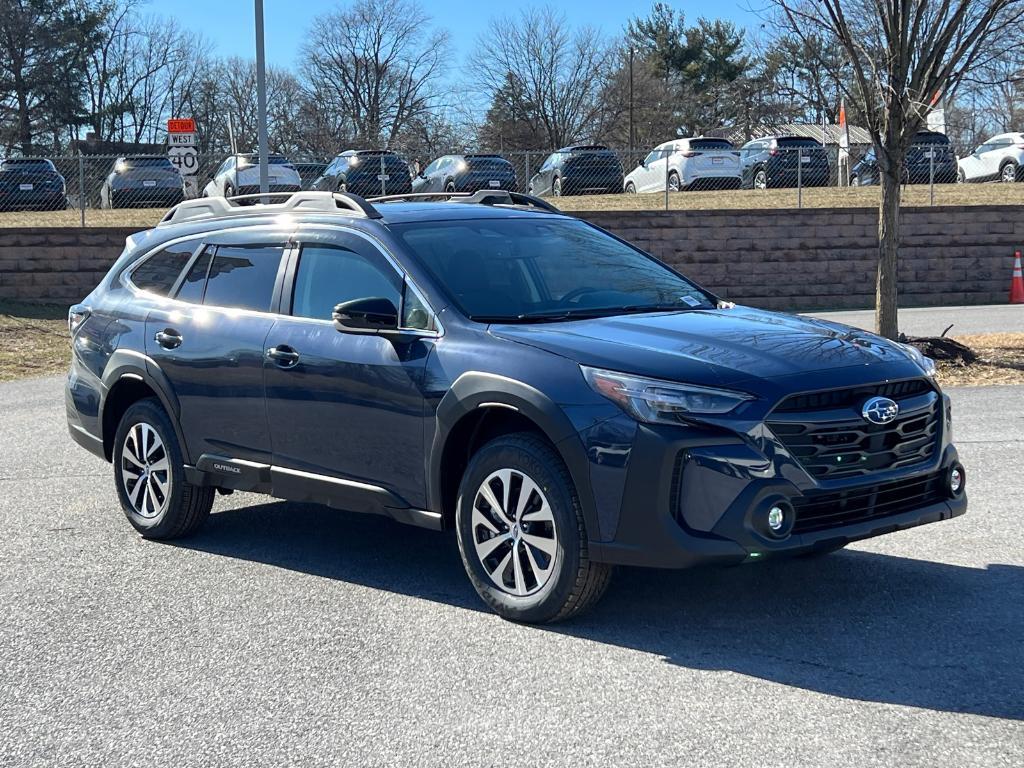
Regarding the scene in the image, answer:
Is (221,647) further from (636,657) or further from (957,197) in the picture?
(957,197)

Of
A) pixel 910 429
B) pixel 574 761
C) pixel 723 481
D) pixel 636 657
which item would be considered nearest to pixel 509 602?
pixel 636 657

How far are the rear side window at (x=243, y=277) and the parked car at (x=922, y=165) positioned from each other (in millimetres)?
25802

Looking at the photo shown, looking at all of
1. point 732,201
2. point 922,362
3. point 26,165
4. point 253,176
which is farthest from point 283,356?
point 253,176

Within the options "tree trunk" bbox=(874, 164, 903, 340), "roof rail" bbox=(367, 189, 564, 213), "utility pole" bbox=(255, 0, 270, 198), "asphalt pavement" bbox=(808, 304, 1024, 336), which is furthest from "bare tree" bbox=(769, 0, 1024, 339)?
"utility pole" bbox=(255, 0, 270, 198)

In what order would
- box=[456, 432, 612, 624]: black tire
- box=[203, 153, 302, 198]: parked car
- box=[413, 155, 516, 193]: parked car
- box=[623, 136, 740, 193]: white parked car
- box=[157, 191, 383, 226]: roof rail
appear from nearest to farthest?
box=[456, 432, 612, 624]: black tire → box=[157, 191, 383, 226]: roof rail → box=[413, 155, 516, 193]: parked car → box=[203, 153, 302, 198]: parked car → box=[623, 136, 740, 193]: white parked car

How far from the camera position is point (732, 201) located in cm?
2678

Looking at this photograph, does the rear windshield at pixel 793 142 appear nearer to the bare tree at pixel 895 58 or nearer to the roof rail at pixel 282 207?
the bare tree at pixel 895 58

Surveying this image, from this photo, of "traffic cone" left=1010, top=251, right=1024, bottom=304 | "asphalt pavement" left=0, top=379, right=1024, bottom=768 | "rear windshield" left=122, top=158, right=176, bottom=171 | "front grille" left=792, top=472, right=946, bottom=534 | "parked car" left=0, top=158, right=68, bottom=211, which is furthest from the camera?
"rear windshield" left=122, top=158, right=176, bottom=171

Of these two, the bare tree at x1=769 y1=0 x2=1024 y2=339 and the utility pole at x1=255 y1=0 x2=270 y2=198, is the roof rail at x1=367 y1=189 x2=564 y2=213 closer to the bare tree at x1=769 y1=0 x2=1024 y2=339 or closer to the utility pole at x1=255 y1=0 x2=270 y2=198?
the bare tree at x1=769 y1=0 x2=1024 y2=339

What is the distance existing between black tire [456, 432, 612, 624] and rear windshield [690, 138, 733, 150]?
28281 mm

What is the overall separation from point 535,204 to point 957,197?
23113 millimetres

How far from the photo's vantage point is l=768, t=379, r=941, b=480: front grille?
15.9 ft

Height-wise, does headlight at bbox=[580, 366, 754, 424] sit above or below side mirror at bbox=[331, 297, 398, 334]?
below

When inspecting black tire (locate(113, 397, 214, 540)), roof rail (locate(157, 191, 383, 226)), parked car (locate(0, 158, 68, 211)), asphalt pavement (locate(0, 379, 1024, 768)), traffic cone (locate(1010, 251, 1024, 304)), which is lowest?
asphalt pavement (locate(0, 379, 1024, 768))
